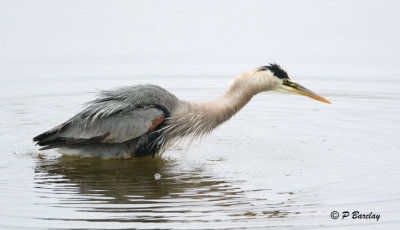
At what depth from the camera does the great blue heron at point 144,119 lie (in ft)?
34.2

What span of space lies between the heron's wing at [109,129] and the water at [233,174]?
363 millimetres

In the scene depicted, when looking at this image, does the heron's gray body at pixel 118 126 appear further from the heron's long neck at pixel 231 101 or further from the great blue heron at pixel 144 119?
the heron's long neck at pixel 231 101

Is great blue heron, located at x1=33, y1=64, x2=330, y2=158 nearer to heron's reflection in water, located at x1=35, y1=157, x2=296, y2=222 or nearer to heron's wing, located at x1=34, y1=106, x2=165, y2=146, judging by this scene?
heron's wing, located at x1=34, y1=106, x2=165, y2=146

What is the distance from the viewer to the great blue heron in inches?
410

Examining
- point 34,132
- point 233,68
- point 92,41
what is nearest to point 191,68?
point 233,68

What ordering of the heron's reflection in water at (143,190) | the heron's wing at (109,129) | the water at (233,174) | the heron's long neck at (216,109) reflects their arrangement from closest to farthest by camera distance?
the water at (233,174) < the heron's reflection in water at (143,190) < the heron's wing at (109,129) < the heron's long neck at (216,109)

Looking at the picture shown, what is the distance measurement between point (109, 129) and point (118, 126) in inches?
5.6

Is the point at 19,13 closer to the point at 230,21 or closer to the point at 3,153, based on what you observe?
the point at 230,21

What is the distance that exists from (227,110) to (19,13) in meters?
9.97

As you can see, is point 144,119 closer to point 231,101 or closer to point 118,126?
point 118,126

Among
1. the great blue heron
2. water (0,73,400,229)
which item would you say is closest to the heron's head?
the great blue heron

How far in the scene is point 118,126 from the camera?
10.4 m

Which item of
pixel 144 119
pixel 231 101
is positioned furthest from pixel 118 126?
pixel 231 101

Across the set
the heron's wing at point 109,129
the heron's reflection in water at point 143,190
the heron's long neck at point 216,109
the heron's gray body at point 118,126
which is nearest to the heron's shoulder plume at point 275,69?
the heron's long neck at point 216,109
